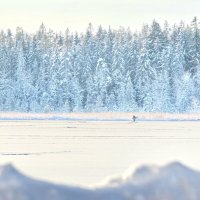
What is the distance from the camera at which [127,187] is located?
4016mm

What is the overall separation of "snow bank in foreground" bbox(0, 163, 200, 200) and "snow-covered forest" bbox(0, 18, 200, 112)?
228ft

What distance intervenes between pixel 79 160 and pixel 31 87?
222ft

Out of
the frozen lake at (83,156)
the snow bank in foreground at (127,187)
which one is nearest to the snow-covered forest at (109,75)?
the frozen lake at (83,156)

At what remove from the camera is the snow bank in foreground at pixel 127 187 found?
3.86 m

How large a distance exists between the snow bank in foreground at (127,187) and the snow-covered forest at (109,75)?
6961 cm

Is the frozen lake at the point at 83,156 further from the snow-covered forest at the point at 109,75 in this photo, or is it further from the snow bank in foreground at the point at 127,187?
the snow-covered forest at the point at 109,75

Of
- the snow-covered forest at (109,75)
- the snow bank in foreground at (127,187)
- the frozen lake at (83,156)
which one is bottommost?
the frozen lake at (83,156)

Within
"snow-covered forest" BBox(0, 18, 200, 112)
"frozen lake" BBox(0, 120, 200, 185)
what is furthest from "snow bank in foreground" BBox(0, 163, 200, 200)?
"snow-covered forest" BBox(0, 18, 200, 112)

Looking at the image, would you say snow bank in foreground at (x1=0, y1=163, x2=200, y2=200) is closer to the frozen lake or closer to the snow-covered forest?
the frozen lake

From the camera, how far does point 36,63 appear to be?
8662 centimetres

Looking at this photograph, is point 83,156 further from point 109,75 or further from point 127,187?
point 109,75

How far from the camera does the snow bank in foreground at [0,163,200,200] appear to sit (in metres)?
3.86

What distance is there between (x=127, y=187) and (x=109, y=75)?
77639mm

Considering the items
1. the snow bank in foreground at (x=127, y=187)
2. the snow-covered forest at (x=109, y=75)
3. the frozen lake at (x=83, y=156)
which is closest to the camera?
the snow bank in foreground at (x=127, y=187)
